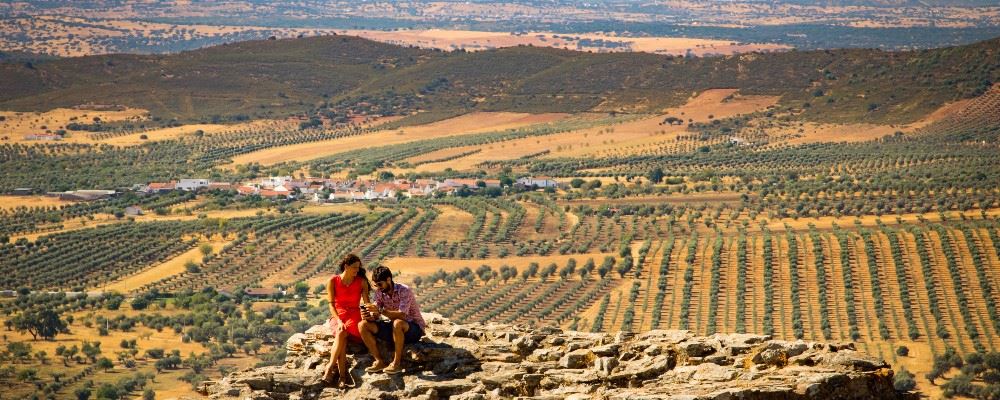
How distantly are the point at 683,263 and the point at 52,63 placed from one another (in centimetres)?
11210

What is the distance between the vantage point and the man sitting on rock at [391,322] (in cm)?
1608

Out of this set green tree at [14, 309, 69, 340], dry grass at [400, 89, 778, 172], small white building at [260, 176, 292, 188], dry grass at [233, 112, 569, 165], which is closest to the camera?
green tree at [14, 309, 69, 340]

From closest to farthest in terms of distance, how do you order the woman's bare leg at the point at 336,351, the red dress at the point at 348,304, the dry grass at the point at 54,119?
the woman's bare leg at the point at 336,351 < the red dress at the point at 348,304 < the dry grass at the point at 54,119

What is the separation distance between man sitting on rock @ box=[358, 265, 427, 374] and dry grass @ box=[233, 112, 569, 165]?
323 feet

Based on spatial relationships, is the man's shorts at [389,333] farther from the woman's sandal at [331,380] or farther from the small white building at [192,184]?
the small white building at [192,184]

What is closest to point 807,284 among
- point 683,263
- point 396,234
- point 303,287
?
point 683,263

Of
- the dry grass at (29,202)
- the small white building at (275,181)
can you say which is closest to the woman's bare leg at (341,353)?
the dry grass at (29,202)

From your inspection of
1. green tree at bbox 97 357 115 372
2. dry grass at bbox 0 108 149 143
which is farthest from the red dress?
dry grass at bbox 0 108 149 143

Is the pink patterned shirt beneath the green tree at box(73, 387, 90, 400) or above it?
above

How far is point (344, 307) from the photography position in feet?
54.1

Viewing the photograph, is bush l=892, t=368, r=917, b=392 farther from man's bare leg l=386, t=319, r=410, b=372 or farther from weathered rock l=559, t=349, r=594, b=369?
man's bare leg l=386, t=319, r=410, b=372

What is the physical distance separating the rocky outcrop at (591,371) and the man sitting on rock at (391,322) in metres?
0.12

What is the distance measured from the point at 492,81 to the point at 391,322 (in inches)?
5402

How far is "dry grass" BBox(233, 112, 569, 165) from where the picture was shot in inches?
4643
